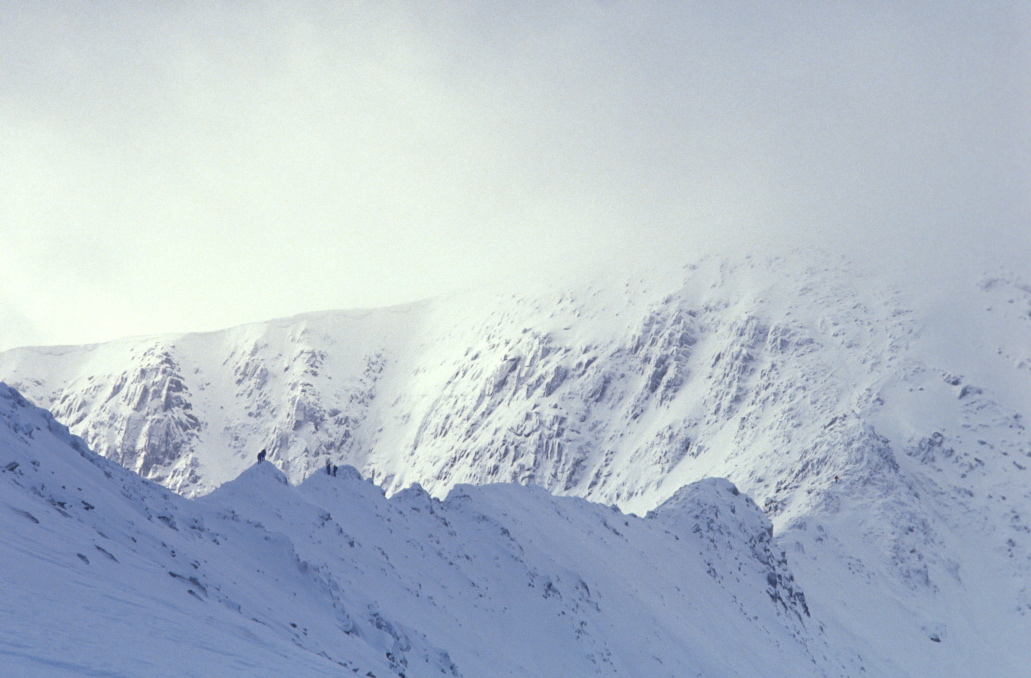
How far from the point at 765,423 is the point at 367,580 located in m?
96.3

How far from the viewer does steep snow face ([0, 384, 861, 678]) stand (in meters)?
14.0

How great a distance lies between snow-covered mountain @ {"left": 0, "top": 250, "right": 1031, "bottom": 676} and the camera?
81.2 metres

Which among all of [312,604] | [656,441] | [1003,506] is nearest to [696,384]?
[656,441]

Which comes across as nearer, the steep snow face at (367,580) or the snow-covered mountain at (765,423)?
the steep snow face at (367,580)

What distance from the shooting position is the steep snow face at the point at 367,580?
1400 centimetres

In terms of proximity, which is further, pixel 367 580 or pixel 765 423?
pixel 765 423

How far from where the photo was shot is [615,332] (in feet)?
526

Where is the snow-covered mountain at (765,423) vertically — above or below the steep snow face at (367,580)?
above

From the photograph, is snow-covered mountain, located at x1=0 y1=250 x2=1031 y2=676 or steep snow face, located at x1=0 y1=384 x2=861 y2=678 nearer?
steep snow face, located at x1=0 y1=384 x2=861 y2=678

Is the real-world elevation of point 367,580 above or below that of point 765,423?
below

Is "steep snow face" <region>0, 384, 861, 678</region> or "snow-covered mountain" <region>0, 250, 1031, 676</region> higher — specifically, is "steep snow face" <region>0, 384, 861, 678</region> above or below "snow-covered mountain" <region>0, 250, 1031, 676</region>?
below

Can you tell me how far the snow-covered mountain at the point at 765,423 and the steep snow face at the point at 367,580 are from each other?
1553 centimetres

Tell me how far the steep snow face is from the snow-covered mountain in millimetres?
15531

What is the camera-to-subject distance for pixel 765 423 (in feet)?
384
